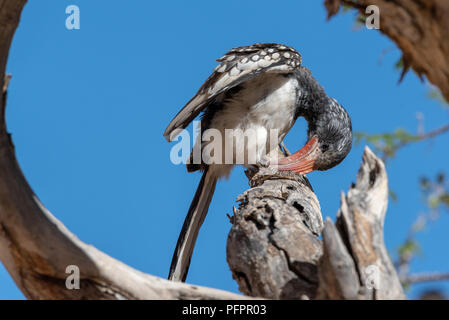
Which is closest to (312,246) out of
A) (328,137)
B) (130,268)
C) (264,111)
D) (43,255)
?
(130,268)

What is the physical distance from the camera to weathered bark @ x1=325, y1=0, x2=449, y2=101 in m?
1.68

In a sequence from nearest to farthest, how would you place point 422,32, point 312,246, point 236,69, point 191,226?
point 422,32
point 312,246
point 191,226
point 236,69

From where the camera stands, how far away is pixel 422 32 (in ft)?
5.72

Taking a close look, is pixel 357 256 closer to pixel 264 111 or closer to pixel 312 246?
pixel 312 246

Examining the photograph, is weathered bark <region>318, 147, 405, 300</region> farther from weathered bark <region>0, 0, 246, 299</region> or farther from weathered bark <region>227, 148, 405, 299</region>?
weathered bark <region>0, 0, 246, 299</region>

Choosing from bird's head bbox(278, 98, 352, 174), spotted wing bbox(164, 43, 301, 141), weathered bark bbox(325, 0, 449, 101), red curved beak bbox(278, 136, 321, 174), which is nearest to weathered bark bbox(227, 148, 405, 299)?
weathered bark bbox(325, 0, 449, 101)

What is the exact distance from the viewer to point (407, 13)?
1754 millimetres

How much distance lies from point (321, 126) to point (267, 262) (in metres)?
3.08

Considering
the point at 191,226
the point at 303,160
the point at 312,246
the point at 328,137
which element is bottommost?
the point at 191,226

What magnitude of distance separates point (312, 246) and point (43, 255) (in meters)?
1.43

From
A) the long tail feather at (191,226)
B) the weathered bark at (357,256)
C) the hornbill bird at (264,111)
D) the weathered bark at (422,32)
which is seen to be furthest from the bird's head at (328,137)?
the weathered bark at (422,32)

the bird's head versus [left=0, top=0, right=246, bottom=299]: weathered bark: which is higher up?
the bird's head
